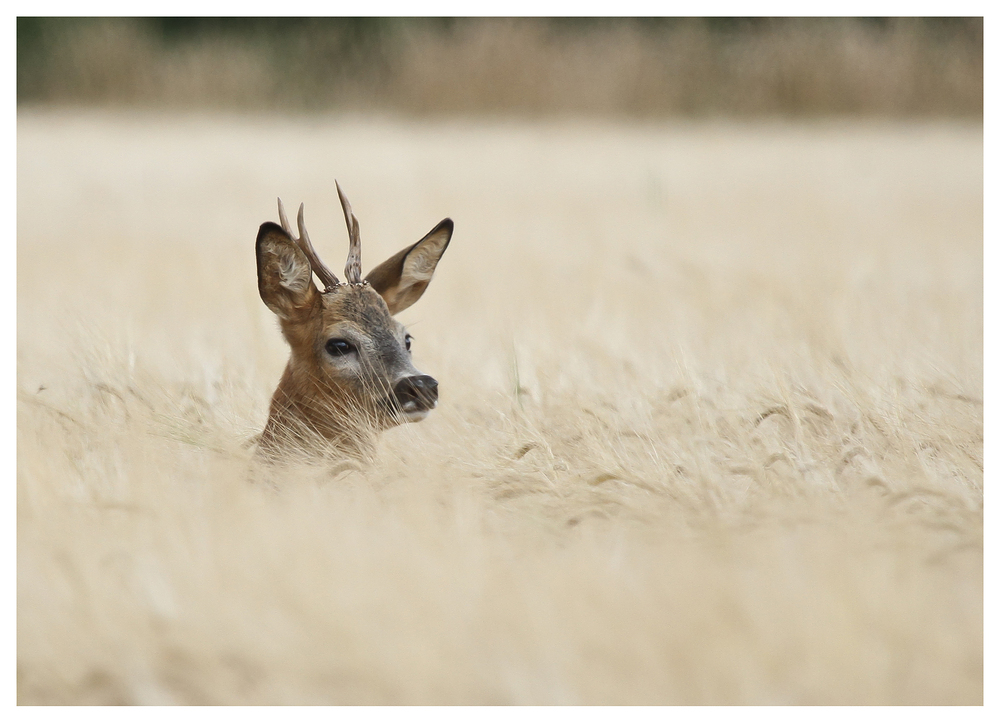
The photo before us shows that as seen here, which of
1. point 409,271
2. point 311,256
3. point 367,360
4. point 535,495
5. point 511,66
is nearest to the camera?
point 535,495

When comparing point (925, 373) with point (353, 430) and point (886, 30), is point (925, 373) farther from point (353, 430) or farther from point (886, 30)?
point (886, 30)

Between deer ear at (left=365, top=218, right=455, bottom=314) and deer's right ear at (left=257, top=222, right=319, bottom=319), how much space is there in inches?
10.5

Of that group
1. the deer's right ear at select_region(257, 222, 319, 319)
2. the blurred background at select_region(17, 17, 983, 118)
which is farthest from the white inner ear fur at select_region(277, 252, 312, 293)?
the blurred background at select_region(17, 17, 983, 118)

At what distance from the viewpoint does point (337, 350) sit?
3.61 metres

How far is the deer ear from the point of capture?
3809 millimetres

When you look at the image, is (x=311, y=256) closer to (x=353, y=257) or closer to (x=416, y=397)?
(x=353, y=257)

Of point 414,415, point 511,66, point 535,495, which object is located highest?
point 511,66

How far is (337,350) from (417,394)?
372 millimetres

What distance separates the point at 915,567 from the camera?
246cm

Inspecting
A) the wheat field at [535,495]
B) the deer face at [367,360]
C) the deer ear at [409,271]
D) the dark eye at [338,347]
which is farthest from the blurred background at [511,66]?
the dark eye at [338,347]

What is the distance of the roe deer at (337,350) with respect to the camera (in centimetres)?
340

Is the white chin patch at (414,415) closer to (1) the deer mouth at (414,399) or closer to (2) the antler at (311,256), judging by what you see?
(1) the deer mouth at (414,399)

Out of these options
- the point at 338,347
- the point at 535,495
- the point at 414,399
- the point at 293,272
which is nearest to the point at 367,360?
the point at 338,347

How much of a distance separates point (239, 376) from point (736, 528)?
2407 mm
